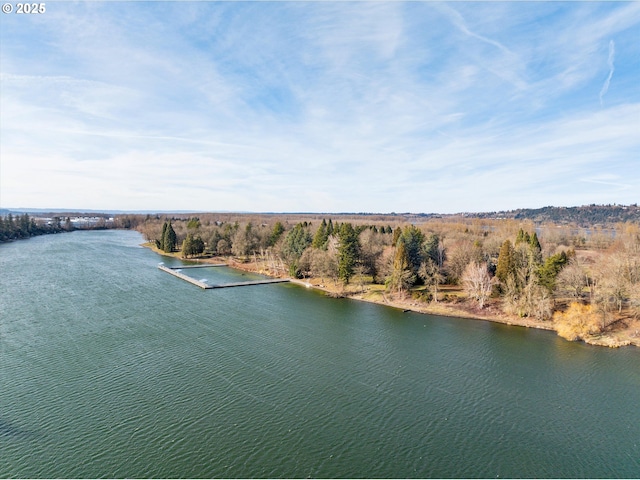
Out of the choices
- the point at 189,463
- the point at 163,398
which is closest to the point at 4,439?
the point at 163,398

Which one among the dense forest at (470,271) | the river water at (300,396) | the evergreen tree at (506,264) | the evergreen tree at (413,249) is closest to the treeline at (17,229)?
the dense forest at (470,271)

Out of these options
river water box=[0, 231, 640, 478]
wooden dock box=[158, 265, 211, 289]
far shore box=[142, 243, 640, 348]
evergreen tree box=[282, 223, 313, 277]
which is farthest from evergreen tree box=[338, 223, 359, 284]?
wooden dock box=[158, 265, 211, 289]

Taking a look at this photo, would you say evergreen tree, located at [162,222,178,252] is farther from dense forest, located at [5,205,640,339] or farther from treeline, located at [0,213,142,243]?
treeline, located at [0,213,142,243]

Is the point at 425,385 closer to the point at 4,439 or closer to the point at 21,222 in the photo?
the point at 4,439

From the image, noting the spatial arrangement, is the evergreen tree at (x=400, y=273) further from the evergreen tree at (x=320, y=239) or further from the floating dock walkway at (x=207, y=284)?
the floating dock walkway at (x=207, y=284)

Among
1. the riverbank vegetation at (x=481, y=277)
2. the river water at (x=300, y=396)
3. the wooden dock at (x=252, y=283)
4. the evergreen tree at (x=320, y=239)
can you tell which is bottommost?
the river water at (x=300, y=396)

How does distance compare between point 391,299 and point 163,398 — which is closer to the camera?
point 163,398
